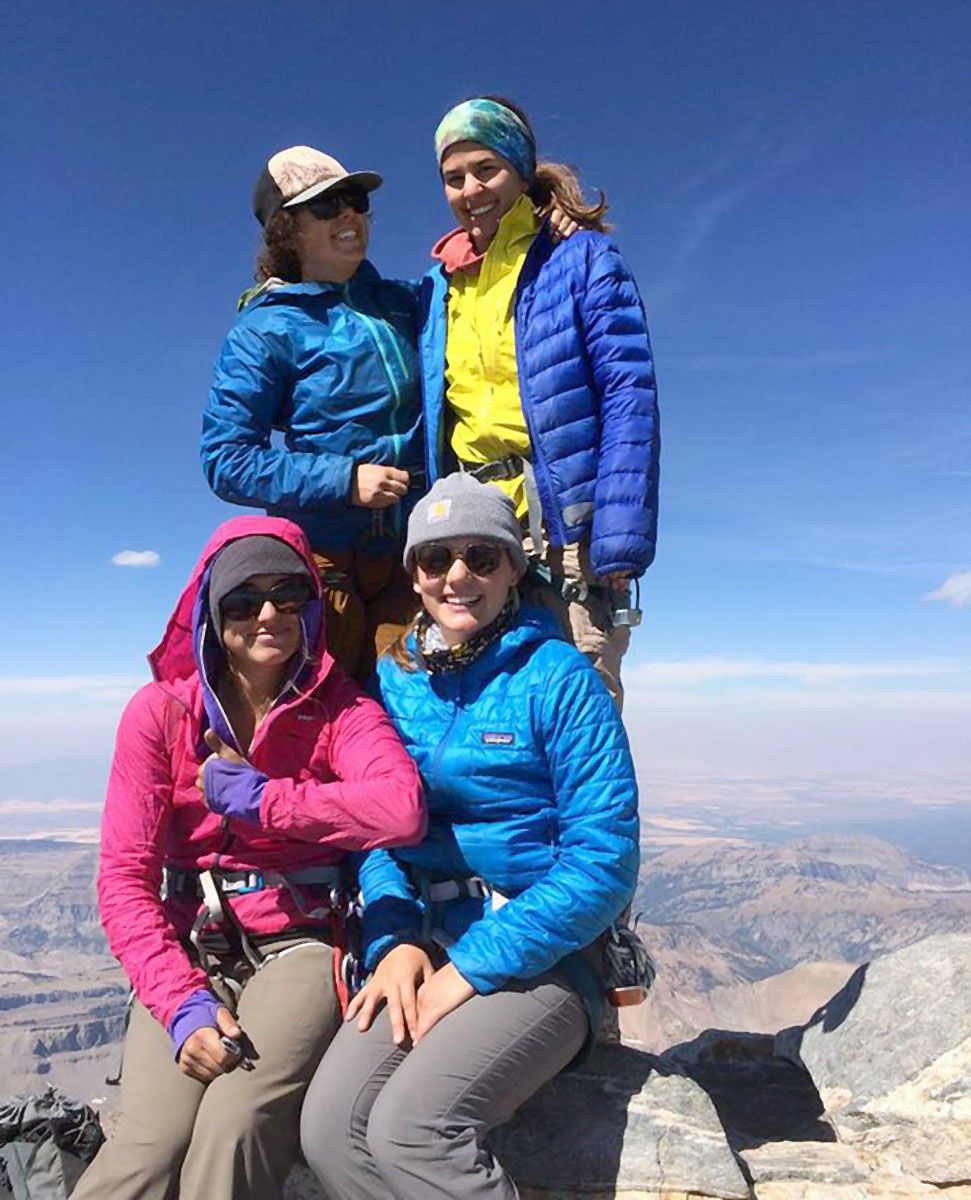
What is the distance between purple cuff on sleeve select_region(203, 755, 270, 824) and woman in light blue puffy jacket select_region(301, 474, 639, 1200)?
910 mm

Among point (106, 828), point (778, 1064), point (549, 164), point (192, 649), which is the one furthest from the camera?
point (778, 1064)

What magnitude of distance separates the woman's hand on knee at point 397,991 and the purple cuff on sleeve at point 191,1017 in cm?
79

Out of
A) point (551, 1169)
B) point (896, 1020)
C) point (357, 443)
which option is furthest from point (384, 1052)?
point (896, 1020)

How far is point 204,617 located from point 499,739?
2.18 meters

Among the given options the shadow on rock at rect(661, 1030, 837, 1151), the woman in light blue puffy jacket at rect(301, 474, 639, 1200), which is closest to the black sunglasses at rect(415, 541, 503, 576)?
the woman in light blue puffy jacket at rect(301, 474, 639, 1200)

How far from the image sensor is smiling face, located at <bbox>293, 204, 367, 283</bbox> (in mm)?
7465

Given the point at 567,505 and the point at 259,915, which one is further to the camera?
the point at 567,505

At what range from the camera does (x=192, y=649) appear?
6.09 metres

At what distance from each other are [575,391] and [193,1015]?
5.16 meters

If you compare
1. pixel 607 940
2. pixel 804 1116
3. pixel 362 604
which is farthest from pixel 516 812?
pixel 804 1116

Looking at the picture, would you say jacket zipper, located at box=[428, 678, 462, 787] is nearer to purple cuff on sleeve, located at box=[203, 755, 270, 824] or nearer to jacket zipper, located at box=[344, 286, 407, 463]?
purple cuff on sleeve, located at box=[203, 755, 270, 824]

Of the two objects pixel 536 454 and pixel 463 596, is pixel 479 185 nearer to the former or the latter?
pixel 536 454

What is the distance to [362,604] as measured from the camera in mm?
7340

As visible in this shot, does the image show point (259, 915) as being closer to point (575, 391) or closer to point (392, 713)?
point (392, 713)
